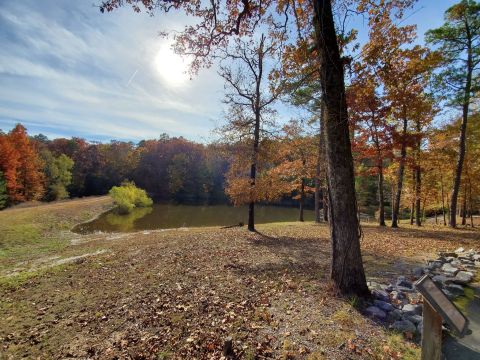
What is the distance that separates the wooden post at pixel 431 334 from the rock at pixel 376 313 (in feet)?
4.80

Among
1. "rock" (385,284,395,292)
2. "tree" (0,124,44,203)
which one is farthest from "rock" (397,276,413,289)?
"tree" (0,124,44,203)

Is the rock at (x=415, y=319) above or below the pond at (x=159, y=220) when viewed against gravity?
above

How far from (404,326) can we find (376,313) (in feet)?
1.39

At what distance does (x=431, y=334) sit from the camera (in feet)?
8.89

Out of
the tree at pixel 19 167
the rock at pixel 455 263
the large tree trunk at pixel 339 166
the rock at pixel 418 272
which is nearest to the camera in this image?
the large tree trunk at pixel 339 166

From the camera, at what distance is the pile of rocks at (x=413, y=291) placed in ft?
13.1

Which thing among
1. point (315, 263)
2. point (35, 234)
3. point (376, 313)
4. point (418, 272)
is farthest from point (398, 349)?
point (35, 234)

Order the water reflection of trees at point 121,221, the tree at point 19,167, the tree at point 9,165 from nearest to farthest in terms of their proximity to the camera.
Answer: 1. the water reflection of trees at point 121,221
2. the tree at point 9,165
3. the tree at point 19,167

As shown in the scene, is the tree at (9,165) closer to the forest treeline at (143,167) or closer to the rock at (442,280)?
the forest treeline at (143,167)

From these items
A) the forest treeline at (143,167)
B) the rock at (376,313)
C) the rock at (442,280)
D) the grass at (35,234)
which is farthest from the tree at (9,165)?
the rock at (442,280)

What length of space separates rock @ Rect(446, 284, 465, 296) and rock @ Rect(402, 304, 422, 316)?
1.54m

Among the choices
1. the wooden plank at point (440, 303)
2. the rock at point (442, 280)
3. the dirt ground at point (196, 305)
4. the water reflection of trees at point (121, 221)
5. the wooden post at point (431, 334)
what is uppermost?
the wooden plank at point (440, 303)

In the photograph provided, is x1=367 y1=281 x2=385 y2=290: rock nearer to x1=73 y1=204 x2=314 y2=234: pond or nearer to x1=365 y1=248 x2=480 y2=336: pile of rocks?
x1=365 y1=248 x2=480 y2=336: pile of rocks

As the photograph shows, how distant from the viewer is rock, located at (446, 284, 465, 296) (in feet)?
16.9
